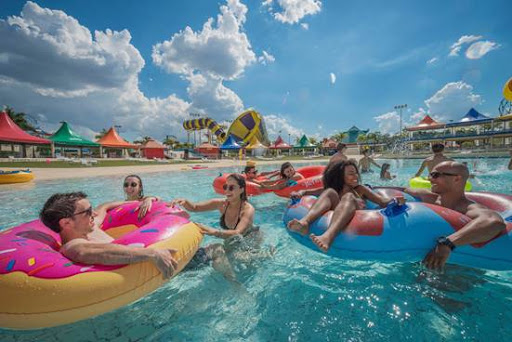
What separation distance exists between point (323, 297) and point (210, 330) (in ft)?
3.25

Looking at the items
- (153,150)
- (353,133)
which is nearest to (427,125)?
(353,133)

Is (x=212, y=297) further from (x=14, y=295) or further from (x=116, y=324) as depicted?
(x=14, y=295)

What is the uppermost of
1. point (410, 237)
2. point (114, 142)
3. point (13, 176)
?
point (114, 142)

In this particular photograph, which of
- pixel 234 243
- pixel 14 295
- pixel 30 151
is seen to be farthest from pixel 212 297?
pixel 30 151

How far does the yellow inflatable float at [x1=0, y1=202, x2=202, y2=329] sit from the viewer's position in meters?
1.35

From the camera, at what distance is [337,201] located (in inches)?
103

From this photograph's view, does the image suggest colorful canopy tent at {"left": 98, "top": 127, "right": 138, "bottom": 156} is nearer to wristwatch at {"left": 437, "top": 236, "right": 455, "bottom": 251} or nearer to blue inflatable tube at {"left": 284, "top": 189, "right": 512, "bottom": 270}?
blue inflatable tube at {"left": 284, "top": 189, "right": 512, "bottom": 270}

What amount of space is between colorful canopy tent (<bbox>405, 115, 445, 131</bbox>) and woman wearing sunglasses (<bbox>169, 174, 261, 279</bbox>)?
4724 cm

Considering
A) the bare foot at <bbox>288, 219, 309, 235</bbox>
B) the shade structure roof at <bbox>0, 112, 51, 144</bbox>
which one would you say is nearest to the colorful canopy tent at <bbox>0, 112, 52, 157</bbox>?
the shade structure roof at <bbox>0, 112, 51, 144</bbox>

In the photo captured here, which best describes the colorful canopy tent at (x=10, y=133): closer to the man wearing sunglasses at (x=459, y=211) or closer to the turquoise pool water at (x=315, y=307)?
the turquoise pool water at (x=315, y=307)

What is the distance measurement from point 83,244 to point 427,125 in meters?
49.6

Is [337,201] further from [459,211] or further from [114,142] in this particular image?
[114,142]

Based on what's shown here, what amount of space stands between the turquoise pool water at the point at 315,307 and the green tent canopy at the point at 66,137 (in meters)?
25.8

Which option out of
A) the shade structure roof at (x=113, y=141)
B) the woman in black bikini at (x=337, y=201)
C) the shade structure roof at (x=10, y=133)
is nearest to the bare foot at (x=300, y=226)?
the woman in black bikini at (x=337, y=201)
